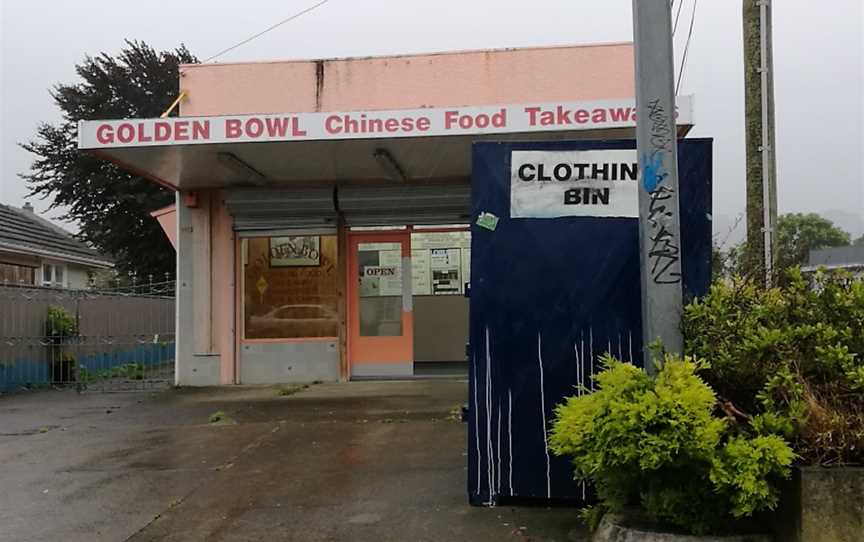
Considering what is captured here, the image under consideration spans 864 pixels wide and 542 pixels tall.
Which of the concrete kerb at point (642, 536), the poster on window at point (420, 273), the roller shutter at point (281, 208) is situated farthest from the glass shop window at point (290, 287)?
the concrete kerb at point (642, 536)

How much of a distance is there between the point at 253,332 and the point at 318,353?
1.10 meters

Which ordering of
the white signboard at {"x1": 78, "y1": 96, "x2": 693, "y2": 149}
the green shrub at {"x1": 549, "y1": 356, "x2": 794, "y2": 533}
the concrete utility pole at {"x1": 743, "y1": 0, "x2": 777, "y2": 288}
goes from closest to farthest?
the green shrub at {"x1": 549, "y1": 356, "x2": 794, "y2": 533} < the concrete utility pole at {"x1": 743, "y1": 0, "x2": 777, "y2": 288} < the white signboard at {"x1": 78, "y1": 96, "x2": 693, "y2": 149}

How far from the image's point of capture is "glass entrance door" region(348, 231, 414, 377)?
12.8m

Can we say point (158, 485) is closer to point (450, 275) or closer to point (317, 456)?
point (317, 456)

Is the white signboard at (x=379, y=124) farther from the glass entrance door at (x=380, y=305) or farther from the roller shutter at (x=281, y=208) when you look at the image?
the glass entrance door at (x=380, y=305)

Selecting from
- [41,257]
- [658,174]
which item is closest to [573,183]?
[658,174]

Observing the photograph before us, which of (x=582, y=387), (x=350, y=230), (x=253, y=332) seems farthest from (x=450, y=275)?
(x=582, y=387)

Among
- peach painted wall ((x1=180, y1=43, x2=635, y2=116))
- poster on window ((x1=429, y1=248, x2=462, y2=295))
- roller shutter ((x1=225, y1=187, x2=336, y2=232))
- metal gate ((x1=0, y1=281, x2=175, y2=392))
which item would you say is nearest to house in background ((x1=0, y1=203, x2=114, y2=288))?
metal gate ((x1=0, y1=281, x2=175, y2=392))

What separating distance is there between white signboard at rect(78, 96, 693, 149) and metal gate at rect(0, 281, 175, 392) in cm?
482

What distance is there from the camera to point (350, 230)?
12.9 m

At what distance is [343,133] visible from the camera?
9.88 meters

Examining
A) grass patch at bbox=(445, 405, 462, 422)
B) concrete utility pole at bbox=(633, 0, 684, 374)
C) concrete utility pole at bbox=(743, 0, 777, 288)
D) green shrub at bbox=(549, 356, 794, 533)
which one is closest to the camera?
green shrub at bbox=(549, 356, 794, 533)

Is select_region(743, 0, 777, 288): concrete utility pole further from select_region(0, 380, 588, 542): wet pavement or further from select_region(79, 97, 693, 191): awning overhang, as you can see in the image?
select_region(0, 380, 588, 542): wet pavement

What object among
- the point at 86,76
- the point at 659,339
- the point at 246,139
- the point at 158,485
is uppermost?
the point at 86,76
